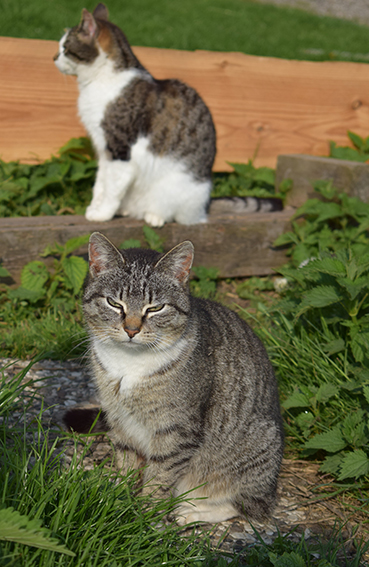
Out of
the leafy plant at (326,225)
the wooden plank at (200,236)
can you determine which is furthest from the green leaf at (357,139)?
the wooden plank at (200,236)

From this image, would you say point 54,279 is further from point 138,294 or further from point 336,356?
point 336,356

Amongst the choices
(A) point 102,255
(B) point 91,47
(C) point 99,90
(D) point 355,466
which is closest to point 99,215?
(C) point 99,90

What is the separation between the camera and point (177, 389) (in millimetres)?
2479

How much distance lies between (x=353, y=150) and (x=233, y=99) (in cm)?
135

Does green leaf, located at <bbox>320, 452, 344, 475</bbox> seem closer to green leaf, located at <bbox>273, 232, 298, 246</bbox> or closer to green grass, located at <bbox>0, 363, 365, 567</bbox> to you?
green grass, located at <bbox>0, 363, 365, 567</bbox>

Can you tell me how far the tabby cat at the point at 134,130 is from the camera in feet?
13.8

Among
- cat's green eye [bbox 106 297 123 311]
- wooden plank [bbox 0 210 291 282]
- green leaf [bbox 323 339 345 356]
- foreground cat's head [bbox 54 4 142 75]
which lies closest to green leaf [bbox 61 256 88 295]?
wooden plank [bbox 0 210 291 282]

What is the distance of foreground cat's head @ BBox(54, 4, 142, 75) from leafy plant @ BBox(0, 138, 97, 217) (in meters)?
0.76

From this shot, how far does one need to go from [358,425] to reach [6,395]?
5.68 feet

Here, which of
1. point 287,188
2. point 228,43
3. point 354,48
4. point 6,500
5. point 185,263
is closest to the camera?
point 6,500

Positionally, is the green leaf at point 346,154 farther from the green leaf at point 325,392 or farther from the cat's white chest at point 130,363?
the cat's white chest at point 130,363

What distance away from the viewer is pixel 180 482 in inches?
106

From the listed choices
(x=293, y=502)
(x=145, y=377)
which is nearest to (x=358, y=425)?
(x=293, y=502)

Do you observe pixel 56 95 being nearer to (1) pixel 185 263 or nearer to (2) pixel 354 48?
(1) pixel 185 263
